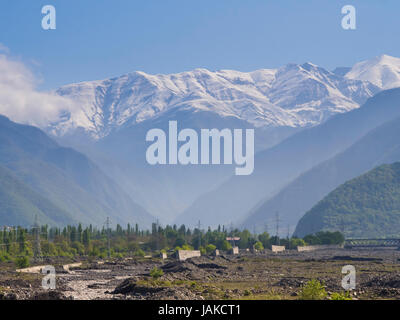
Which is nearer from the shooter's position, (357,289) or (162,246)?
(357,289)

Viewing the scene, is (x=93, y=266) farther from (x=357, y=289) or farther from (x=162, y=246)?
(x=162, y=246)

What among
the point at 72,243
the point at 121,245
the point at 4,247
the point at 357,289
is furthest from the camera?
the point at 121,245

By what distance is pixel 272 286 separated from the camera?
60.9 m

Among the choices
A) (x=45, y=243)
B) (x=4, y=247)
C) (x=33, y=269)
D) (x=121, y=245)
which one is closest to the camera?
(x=33, y=269)

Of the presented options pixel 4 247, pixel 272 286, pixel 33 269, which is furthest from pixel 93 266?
pixel 272 286

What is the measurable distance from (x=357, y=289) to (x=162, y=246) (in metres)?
143
